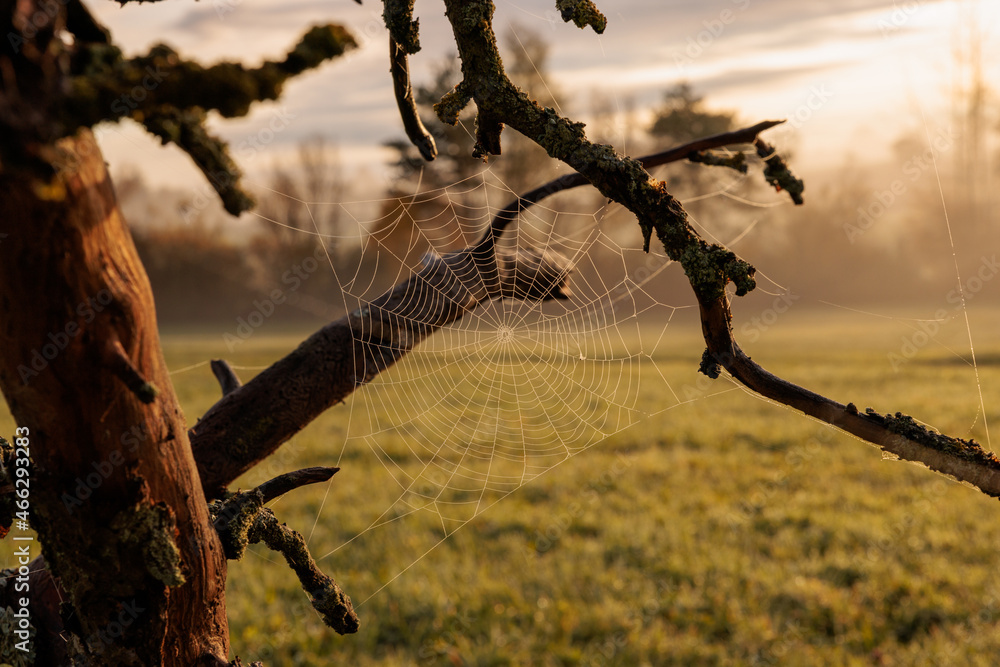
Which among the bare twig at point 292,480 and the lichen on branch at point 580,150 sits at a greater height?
the lichen on branch at point 580,150

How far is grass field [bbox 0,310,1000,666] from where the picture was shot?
15.0 feet

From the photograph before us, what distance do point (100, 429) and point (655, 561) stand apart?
5291mm

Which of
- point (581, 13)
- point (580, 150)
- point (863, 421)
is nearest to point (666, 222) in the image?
point (580, 150)

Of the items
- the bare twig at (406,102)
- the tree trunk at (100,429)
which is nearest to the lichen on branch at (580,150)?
the bare twig at (406,102)

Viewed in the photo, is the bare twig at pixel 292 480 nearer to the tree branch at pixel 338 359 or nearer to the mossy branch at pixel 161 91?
the tree branch at pixel 338 359

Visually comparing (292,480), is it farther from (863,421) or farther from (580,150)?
(863,421)

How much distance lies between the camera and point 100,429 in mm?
1089

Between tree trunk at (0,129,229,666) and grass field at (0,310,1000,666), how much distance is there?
59.5 inches

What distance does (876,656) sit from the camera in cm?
438

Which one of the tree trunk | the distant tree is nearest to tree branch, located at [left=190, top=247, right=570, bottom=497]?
the distant tree

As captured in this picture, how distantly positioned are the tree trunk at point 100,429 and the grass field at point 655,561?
4.96 ft

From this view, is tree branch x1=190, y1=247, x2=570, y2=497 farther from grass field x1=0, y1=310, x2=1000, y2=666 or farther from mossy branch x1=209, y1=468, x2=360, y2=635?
grass field x1=0, y1=310, x2=1000, y2=666

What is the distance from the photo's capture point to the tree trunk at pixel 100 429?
37.1 inches

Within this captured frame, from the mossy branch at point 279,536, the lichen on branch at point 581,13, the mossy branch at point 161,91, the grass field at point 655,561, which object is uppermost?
the lichen on branch at point 581,13
